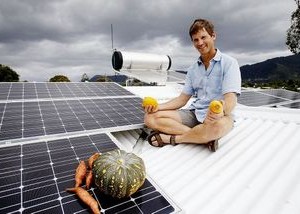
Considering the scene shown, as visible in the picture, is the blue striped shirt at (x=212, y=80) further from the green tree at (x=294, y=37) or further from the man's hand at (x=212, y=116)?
the green tree at (x=294, y=37)

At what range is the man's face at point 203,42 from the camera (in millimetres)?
4781

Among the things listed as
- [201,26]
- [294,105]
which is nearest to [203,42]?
[201,26]

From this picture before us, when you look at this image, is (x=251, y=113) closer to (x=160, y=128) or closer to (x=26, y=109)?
(x=160, y=128)

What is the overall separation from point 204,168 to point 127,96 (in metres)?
4.37

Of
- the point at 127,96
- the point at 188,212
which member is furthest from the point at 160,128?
the point at 127,96

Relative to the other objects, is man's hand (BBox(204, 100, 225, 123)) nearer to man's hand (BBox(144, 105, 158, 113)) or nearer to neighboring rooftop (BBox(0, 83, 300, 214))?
neighboring rooftop (BBox(0, 83, 300, 214))

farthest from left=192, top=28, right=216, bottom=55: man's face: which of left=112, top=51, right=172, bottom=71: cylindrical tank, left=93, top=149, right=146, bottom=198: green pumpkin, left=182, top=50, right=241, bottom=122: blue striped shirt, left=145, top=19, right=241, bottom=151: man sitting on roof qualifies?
left=112, top=51, right=172, bottom=71: cylindrical tank

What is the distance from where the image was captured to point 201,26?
4750mm

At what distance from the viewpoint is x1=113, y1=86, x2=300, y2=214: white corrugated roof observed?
3.01 metres

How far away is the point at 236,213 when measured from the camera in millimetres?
2834

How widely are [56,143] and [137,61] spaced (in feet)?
38.3

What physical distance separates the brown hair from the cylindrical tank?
34.3 feet

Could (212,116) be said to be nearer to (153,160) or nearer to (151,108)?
(153,160)

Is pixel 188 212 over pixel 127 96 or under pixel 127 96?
under
